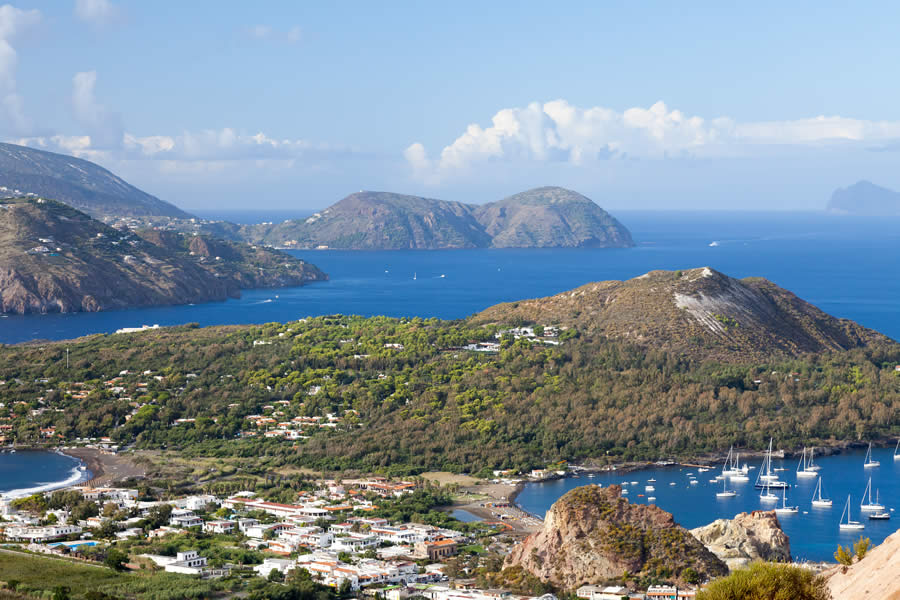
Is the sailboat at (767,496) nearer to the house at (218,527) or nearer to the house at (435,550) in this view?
the house at (435,550)

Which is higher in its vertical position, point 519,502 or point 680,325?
point 680,325

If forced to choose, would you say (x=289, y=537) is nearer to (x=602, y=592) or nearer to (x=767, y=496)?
(x=602, y=592)

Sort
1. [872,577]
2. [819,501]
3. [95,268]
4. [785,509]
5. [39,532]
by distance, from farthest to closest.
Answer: [95,268]
[819,501]
[785,509]
[39,532]
[872,577]

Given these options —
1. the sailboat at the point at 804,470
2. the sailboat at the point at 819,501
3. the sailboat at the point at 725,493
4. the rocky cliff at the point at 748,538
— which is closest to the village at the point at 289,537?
the rocky cliff at the point at 748,538

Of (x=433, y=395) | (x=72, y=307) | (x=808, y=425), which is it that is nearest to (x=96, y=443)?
(x=433, y=395)

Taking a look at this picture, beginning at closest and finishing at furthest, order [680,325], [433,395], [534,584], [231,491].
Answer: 1. [534,584]
2. [231,491]
3. [433,395]
4. [680,325]

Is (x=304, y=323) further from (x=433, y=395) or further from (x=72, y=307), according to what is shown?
(x=72, y=307)

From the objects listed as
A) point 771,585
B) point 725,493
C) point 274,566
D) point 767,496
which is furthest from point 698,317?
point 771,585
